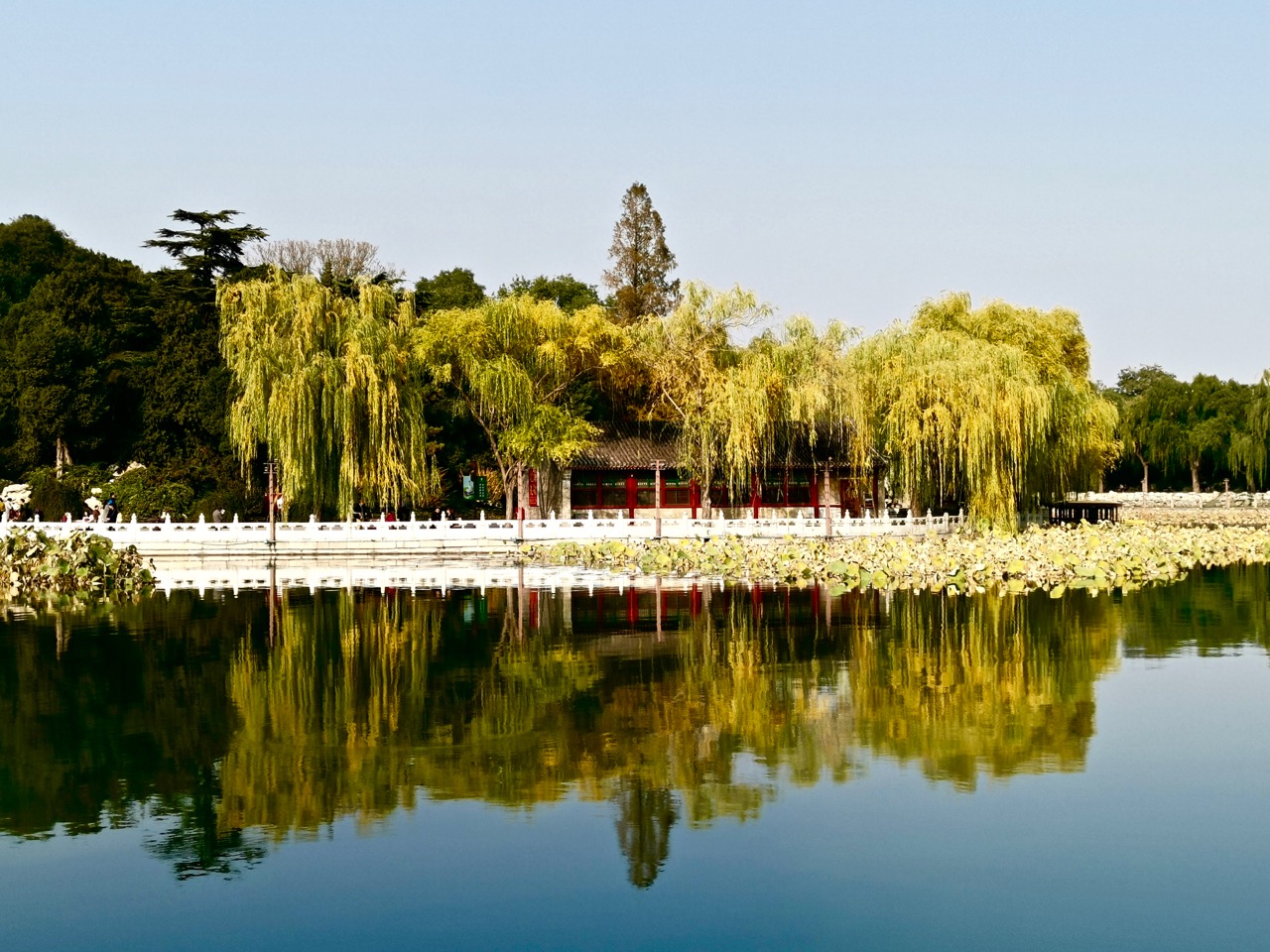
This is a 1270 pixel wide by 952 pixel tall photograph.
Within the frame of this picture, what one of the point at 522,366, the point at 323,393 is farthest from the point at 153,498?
the point at 522,366

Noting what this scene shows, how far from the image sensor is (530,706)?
528 inches

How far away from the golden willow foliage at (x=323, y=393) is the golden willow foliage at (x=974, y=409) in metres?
12.4

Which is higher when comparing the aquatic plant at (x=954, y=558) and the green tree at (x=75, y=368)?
the green tree at (x=75, y=368)

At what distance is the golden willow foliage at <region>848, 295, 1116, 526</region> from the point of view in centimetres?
3678

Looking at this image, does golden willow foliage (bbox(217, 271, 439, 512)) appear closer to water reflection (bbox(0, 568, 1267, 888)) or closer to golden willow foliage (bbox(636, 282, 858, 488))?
golden willow foliage (bbox(636, 282, 858, 488))

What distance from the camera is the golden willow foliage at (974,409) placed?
36781 millimetres

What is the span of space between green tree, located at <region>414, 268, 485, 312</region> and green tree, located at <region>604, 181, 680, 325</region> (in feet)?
19.8

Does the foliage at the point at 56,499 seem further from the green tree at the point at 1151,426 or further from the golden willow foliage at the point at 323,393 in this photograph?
the green tree at the point at 1151,426

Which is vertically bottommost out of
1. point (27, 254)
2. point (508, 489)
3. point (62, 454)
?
point (508, 489)

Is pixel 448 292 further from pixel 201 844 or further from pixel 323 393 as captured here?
pixel 201 844

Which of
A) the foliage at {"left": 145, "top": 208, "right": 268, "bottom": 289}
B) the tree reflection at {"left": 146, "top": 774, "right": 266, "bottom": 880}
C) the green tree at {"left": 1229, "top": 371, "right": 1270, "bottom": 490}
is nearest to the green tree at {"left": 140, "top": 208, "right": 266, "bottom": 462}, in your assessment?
the foliage at {"left": 145, "top": 208, "right": 268, "bottom": 289}

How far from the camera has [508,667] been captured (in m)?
16.0

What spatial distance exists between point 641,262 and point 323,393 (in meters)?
27.3

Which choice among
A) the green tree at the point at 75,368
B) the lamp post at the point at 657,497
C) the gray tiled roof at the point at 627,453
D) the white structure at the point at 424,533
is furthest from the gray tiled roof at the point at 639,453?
the green tree at the point at 75,368
